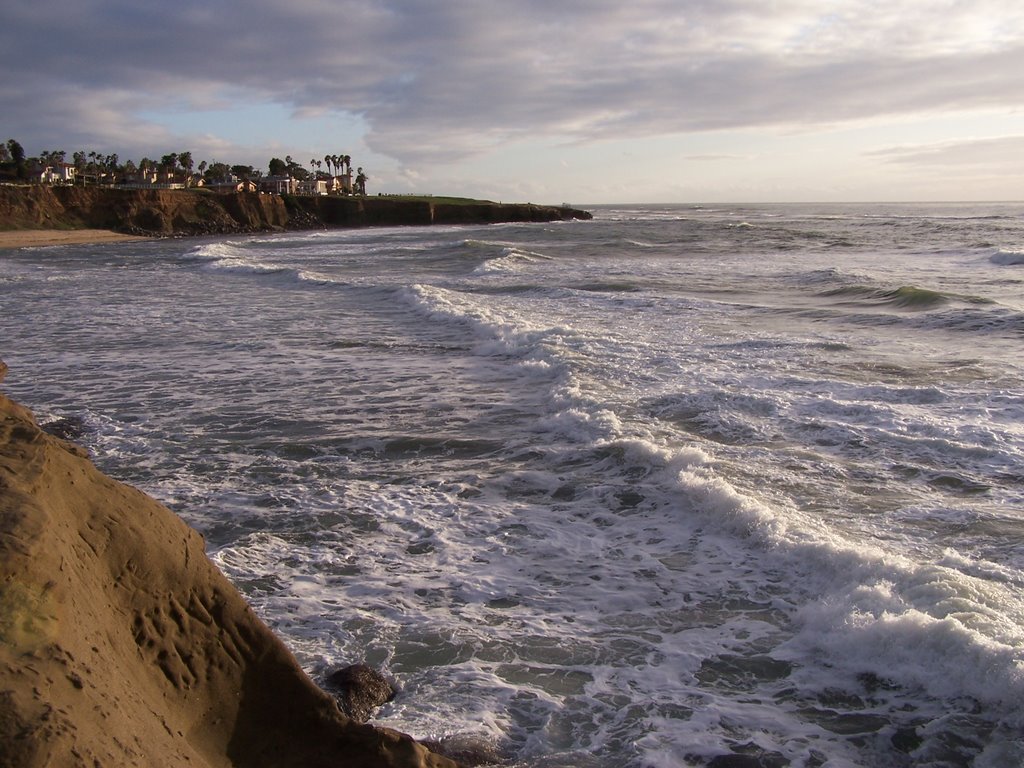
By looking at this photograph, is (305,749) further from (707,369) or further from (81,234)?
(81,234)

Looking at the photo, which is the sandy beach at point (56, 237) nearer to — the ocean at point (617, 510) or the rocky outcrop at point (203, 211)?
the rocky outcrop at point (203, 211)

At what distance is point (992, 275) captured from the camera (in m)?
27.9

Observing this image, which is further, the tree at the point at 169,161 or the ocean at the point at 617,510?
the tree at the point at 169,161

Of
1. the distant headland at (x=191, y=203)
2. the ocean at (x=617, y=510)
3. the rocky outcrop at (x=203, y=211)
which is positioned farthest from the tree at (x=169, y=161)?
the ocean at (x=617, y=510)

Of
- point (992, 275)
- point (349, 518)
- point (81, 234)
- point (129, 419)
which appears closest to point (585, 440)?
point (349, 518)

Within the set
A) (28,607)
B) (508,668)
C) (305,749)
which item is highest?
(28,607)

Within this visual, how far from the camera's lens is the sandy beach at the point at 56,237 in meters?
57.2

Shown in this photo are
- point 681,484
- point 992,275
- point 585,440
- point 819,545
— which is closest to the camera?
point 819,545

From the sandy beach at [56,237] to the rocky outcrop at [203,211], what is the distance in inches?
79.9

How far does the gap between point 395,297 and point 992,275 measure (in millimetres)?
19118

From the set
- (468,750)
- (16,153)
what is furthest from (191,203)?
(468,750)

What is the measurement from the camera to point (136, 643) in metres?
3.22

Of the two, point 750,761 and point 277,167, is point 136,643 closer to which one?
point 750,761

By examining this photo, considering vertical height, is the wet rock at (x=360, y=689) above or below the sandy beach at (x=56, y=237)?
below
